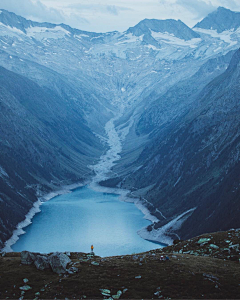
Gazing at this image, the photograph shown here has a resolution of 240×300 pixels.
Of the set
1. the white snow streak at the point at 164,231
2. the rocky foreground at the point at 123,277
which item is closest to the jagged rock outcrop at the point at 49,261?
the rocky foreground at the point at 123,277

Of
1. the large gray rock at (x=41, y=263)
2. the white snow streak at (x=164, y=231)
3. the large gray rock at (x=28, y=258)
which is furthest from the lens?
the white snow streak at (x=164, y=231)

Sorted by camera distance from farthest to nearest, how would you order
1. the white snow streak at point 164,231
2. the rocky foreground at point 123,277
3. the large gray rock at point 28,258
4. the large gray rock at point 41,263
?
1. the white snow streak at point 164,231
2. the large gray rock at point 28,258
3. the large gray rock at point 41,263
4. the rocky foreground at point 123,277

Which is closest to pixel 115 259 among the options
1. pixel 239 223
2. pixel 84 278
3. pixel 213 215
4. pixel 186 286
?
pixel 84 278

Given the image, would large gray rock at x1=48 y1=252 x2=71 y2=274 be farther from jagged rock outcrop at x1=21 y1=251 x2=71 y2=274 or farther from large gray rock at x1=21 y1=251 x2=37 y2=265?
large gray rock at x1=21 y1=251 x2=37 y2=265

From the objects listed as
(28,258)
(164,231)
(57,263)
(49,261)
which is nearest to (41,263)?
(49,261)

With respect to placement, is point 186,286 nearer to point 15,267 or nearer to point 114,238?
point 15,267

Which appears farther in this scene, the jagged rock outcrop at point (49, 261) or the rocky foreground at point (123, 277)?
the jagged rock outcrop at point (49, 261)

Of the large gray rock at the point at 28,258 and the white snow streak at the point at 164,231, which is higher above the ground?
the white snow streak at the point at 164,231

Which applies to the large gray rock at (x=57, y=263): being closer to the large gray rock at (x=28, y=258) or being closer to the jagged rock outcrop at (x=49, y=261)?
the jagged rock outcrop at (x=49, y=261)

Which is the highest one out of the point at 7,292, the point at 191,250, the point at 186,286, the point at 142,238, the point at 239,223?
the point at 142,238
